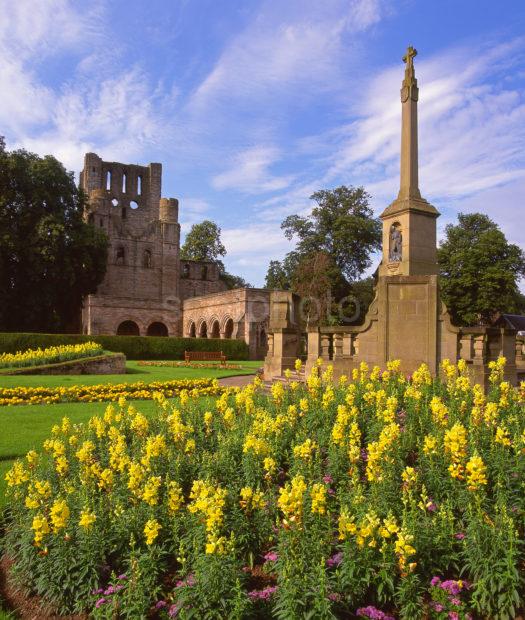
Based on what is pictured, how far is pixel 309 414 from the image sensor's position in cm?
612

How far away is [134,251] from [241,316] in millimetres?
17677

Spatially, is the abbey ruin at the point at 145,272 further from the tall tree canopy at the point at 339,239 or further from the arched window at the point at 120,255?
the tall tree canopy at the point at 339,239

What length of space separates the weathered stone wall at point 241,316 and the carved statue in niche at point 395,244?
2607 cm

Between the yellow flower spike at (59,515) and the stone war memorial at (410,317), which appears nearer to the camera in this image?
the yellow flower spike at (59,515)

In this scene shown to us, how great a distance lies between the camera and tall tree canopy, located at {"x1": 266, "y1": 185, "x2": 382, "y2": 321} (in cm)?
4522

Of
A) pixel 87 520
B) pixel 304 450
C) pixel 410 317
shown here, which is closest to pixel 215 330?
pixel 410 317

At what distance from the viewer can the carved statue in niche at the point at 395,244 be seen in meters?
12.5

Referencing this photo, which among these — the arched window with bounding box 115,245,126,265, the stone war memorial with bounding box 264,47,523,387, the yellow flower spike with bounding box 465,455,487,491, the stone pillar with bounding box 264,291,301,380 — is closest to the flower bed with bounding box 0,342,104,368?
the stone pillar with bounding box 264,291,301,380

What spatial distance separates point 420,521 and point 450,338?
6.73 metres

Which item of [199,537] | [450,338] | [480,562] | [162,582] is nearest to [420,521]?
[480,562]

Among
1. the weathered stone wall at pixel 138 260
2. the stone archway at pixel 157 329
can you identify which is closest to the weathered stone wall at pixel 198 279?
the weathered stone wall at pixel 138 260

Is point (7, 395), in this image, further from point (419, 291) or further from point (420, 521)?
point (420, 521)

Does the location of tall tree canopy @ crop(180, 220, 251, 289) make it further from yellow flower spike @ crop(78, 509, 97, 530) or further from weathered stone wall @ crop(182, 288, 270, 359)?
yellow flower spike @ crop(78, 509, 97, 530)

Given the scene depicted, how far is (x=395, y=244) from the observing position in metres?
12.6
